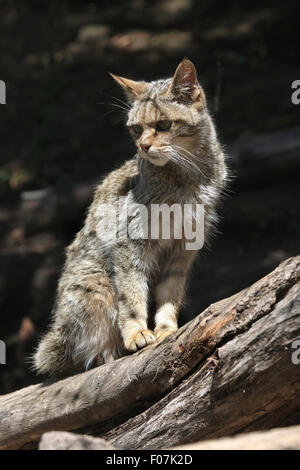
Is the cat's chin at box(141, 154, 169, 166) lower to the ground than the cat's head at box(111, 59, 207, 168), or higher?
lower

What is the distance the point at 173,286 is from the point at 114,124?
3.49 meters

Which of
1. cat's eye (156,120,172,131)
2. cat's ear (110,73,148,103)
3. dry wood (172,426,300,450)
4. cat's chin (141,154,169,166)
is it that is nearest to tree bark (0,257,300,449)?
dry wood (172,426,300,450)

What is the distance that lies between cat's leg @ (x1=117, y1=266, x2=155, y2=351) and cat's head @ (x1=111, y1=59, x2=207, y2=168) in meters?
0.79

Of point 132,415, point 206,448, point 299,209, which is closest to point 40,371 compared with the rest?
point 132,415

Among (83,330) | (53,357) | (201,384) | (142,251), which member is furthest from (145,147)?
(53,357)

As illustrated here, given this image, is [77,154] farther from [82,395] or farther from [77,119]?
[82,395]

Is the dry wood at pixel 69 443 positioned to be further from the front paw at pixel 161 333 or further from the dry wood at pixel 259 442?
the front paw at pixel 161 333

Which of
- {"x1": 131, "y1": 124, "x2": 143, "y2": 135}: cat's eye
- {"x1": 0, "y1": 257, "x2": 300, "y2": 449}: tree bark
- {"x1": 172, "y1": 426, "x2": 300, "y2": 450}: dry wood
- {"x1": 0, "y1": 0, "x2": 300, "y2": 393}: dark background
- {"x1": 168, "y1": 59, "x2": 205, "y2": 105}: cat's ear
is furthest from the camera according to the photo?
{"x1": 0, "y1": 0, "x2": 300, "y2": 393}: dark background

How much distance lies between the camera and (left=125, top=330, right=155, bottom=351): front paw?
3.98 metres

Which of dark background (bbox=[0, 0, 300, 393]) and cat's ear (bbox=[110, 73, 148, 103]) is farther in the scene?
dark background (bbox=[0, 0, 300, 393])

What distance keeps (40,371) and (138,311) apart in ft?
3.08

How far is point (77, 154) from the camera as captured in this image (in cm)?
930

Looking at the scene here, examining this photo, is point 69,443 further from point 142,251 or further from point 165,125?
point 165,125

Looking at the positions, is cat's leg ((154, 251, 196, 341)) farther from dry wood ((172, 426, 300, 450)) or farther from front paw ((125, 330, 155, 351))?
dry wood ((172, 426, 300, 450))
